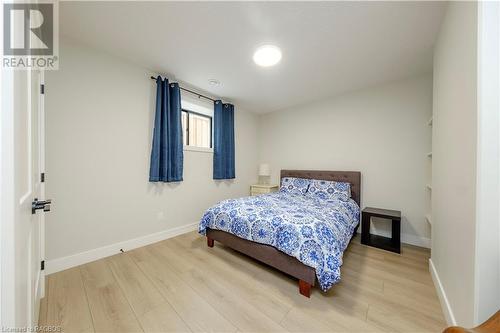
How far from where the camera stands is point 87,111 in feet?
6.78

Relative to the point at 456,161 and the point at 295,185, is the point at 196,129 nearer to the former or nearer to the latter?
the point at 295,185

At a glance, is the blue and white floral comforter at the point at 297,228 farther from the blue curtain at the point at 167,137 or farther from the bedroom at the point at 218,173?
the blue curtain at the point at 167,137

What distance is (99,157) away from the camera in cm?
216

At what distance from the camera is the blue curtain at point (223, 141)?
137 inches

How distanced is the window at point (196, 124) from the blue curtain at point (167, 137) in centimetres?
31

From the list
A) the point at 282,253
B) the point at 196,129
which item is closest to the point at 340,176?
the point at 282,253

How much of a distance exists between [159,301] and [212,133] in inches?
107

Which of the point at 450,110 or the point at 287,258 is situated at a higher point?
the point at 450,110

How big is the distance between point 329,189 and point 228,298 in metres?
2.28

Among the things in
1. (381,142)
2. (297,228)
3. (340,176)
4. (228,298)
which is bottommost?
(228,298)

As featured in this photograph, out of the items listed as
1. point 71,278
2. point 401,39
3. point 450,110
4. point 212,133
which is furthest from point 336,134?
point 71,278

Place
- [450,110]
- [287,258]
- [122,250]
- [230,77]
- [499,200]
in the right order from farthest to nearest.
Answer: [230,77] < [122,250] < [287,258] < [450,110] < [499,200]

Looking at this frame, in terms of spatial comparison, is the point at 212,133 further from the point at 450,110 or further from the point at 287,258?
the point at 450,110

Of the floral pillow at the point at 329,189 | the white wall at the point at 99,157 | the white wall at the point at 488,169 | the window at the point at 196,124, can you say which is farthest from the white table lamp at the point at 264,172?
the white wall at the point at 488,169
